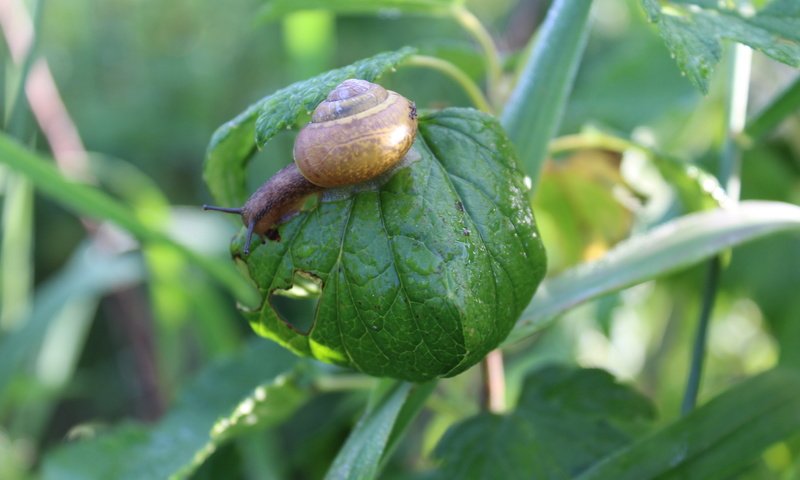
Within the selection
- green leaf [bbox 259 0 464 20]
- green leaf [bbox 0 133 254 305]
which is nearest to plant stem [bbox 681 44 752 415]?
green leaf [bbox 259 0 464 20]

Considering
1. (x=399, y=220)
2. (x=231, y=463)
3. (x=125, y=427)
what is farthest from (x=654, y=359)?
(x=399, y=220)

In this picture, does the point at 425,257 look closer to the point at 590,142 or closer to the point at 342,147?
the point at 342,147

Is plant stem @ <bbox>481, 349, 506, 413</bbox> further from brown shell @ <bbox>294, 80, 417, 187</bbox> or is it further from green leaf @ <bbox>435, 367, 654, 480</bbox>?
brown shell @ <bbox>294, 80, 417, 187</bbox>

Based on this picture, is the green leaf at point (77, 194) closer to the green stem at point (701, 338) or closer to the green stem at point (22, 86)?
the green stem at point (22, 86)

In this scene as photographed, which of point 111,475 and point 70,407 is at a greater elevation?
point 111,475

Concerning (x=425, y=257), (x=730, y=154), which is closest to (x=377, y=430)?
(x=425, y=257)

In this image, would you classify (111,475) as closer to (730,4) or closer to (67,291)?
(67,291)
